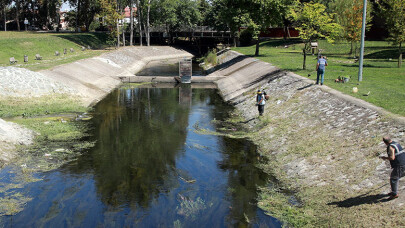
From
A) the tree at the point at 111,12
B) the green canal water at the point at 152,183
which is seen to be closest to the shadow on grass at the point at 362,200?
the green canal water at the point at 152,183

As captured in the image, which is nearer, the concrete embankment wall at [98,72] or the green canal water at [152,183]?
the green canal water at [152,183]

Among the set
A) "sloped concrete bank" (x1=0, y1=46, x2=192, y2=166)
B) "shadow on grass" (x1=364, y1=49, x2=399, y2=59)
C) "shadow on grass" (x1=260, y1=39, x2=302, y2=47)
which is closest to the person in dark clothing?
"sloped concrete bank" (x1=0, y1=46, x2=192, y2=166)

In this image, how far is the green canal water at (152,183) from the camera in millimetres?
12406

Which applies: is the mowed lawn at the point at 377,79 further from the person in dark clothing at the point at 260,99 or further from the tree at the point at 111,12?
the tree at the point at 111,12

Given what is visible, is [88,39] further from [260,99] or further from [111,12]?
[260,99]

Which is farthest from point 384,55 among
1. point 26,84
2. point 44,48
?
point 44,48

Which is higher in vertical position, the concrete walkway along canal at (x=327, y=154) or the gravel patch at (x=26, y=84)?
the gravel patch at (x=26, y=84)

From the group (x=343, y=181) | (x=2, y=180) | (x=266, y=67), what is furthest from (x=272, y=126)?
(x=266, y=67)

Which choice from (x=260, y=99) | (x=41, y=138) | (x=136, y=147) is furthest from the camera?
(x=260, y=99)

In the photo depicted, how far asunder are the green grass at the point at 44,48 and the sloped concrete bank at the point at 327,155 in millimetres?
25810

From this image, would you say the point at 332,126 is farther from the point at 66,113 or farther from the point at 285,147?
the point at 66,113

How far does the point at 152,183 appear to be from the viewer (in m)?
15.2

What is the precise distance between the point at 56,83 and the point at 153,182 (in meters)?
19.8

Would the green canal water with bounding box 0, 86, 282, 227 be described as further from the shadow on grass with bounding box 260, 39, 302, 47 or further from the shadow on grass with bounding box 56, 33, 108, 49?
the shadow on grass with bounding box 56, 33, 108, 49
